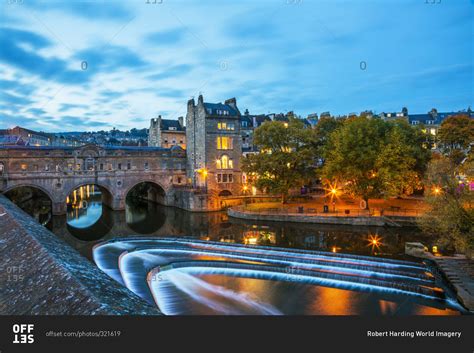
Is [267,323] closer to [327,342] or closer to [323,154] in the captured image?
[327,342]

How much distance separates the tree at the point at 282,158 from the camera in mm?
44812

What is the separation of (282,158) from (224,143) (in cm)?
1391

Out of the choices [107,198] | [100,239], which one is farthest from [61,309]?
[107,198]

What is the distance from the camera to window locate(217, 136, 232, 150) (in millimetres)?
55188

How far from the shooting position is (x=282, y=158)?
44.4m

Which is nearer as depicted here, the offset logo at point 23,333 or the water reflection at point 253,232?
the offset logo at point 23,333

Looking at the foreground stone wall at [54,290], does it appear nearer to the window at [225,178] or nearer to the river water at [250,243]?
the river water at [250,243]

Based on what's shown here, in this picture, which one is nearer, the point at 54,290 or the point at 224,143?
the point at 54,290

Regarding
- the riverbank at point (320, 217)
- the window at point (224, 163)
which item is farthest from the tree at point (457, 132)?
the window at point (224, 163)

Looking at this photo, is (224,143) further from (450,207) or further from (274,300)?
(274,300)

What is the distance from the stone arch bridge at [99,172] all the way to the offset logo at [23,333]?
43.2 meters

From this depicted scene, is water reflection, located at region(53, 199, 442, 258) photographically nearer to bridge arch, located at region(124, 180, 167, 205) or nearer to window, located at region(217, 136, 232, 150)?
bridge arch, located at region(124, 180, 167, 205)

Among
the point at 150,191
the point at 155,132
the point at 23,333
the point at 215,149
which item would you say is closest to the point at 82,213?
the point at 150,191

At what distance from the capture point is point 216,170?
55.2 metres
